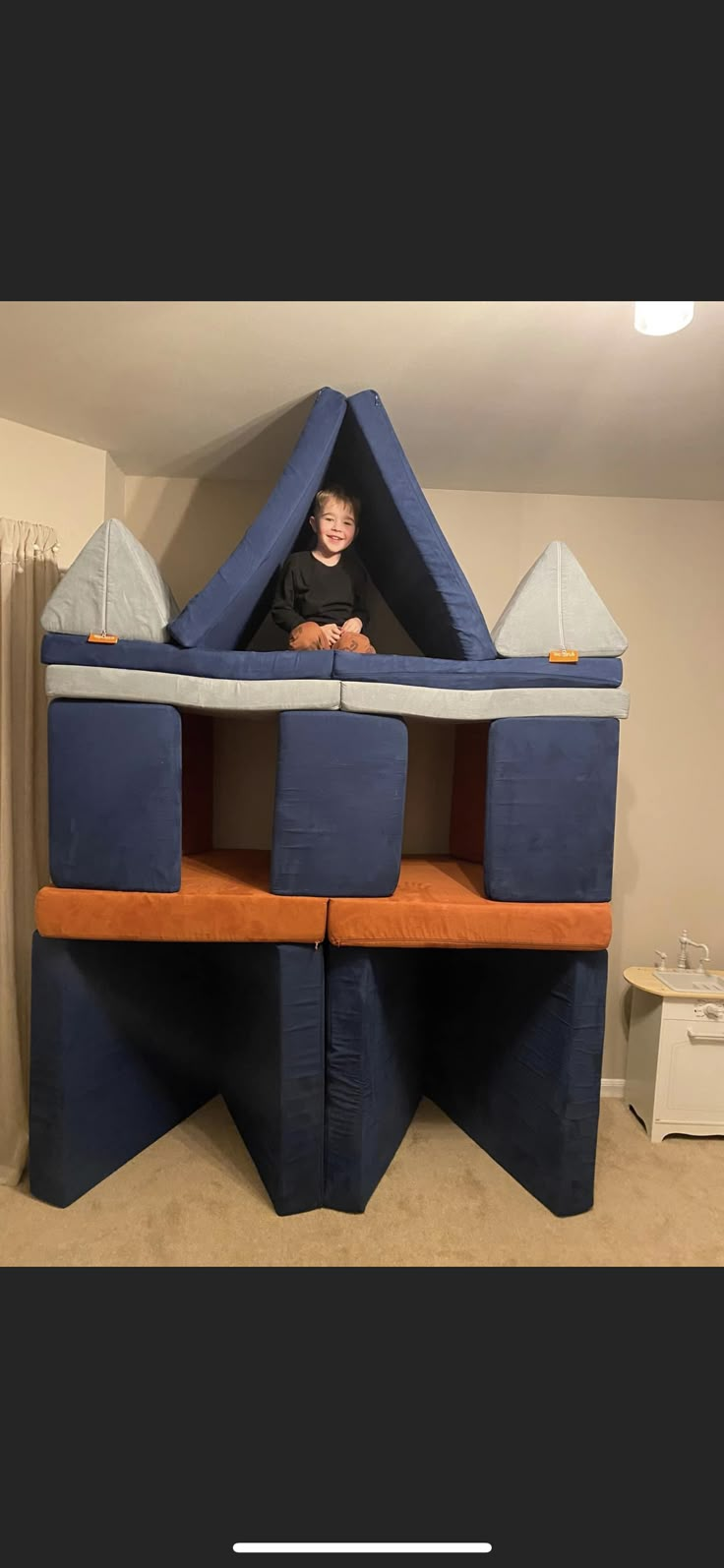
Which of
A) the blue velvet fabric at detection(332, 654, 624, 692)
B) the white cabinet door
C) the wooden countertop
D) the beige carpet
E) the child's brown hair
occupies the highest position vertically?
the child's brown hair

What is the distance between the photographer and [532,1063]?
6.40ft

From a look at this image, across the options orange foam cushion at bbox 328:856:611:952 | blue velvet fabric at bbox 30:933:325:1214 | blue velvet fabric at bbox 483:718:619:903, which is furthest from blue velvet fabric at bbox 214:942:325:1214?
blue velvet fabric at bbox 483:718:619:903

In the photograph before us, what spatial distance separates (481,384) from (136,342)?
35.8 inches

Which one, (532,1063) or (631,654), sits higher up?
(631,654)

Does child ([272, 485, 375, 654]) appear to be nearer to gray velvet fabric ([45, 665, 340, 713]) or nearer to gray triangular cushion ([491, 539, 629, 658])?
gray velvet fabric ([45, 665, 340, 713])

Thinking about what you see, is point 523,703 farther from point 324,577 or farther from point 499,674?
point 324,577

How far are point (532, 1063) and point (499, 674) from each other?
1149 millimetres

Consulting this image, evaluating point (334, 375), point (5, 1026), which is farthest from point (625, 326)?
point (5, 1026)

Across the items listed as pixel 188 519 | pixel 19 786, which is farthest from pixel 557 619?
pixel 19 786

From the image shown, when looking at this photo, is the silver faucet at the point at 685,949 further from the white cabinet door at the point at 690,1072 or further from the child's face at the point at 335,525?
the child's face at the point at 335,525

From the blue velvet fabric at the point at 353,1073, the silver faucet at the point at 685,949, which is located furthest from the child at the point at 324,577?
the silver faucet at the point at 685,949

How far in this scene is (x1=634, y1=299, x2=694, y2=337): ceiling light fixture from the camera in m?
1.44

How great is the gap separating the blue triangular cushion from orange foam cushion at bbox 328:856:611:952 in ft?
2.25

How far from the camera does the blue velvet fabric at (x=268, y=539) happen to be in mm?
1722
